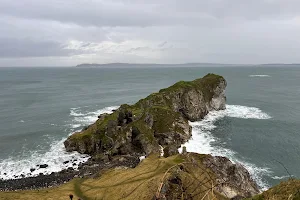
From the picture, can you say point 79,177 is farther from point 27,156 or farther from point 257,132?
point 257,132

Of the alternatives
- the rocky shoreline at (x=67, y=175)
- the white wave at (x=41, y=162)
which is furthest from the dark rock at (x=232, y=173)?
the white wave at (x=41, y=162)

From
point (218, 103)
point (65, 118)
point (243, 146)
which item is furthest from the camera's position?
point (218, 103)

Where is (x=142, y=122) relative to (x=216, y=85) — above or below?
below

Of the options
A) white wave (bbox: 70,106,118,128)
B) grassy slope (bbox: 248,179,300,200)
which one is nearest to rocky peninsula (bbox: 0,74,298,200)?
grassy slope (bbox: 248,179,300,200)

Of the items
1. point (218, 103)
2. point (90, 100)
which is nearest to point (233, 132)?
point (218, 103)

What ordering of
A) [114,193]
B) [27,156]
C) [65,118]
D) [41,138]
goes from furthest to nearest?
[65,118] → [41,138] → [27,156] → [114,193]

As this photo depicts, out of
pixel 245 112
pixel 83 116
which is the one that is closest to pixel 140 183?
pixel 83 116
